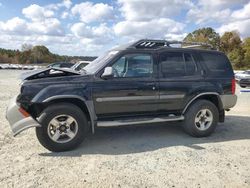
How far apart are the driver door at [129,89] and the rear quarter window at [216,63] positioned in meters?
1.41

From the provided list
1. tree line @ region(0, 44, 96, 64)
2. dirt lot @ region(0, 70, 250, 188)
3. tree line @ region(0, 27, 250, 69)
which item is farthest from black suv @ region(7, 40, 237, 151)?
tree line @ region(0, 44, 96, 64)

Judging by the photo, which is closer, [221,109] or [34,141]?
[34,141]

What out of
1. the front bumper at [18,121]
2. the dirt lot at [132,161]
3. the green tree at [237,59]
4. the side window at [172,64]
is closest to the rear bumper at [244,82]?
the dirt lot at [132,161]

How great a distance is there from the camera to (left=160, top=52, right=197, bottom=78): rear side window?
5.98 meters

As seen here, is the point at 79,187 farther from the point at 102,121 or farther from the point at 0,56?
the point at 0,56

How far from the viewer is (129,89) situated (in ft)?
18.3

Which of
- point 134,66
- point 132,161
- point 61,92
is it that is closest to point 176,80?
point 134,66

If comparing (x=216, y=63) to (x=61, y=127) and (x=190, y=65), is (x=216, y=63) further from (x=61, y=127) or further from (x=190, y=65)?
(x=61, y=127)

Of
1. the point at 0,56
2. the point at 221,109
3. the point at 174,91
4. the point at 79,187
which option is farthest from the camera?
the point at 0,56

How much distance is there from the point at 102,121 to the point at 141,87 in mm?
1042

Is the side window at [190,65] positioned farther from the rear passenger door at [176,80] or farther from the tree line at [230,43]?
the tree line at [230,43]

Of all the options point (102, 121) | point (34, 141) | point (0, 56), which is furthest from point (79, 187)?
point (0, 56)

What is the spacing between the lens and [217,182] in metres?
4.04

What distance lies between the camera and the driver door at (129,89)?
5434 mm
